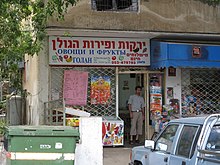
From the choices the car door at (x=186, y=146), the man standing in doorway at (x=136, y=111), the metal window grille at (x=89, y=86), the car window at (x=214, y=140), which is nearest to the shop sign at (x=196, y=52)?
the man standing in doorway at (x=136, y=111)

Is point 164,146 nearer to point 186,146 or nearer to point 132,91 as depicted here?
point 186,146

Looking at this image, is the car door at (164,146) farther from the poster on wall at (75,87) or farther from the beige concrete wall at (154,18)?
the poster on wall at (75,87)

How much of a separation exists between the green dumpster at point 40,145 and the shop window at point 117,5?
593cm

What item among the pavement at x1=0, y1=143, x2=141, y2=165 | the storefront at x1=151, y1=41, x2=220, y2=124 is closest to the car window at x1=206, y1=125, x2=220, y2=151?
the pavement at x1=0, y1=143, x2=141, y2=165

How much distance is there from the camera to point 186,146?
18.6ft

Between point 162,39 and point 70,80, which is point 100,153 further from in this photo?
point 162,39

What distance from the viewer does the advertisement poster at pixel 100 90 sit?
41.8 feet

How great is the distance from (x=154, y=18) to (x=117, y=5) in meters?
1.18

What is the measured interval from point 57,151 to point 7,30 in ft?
13.8

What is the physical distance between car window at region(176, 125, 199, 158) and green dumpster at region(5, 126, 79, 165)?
6.12 feet

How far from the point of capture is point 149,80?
13.3 m

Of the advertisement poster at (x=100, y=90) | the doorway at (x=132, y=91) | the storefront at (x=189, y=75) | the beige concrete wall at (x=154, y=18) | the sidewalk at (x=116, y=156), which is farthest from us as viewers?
the doorway at (x=132, y=91)

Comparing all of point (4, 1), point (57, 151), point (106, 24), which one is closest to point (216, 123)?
point (57, 151)

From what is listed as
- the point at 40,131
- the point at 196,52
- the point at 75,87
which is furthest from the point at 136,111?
the point at 40,131
